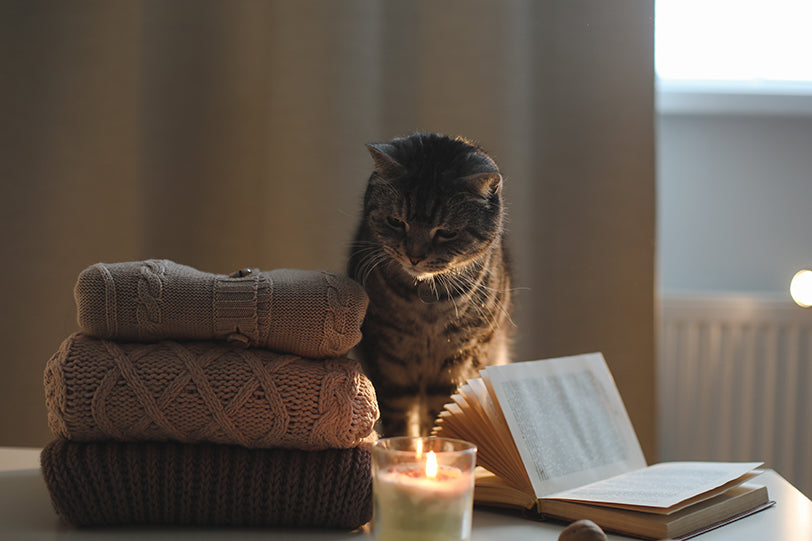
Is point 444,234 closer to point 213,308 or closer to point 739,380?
point 213,308

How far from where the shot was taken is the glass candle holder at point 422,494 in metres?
0.53

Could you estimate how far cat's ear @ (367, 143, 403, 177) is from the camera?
840 millimetres

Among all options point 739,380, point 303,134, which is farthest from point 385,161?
point 739,380

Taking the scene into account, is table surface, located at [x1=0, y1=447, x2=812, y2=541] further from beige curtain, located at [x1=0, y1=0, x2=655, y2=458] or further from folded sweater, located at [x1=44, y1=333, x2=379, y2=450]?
beige curtain, located at [x1=0, y1=0, x2=655, y2=458]

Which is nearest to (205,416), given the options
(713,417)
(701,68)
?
(713,417)

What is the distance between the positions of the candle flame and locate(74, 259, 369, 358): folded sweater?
0.54ft

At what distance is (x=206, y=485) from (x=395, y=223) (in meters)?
0.40

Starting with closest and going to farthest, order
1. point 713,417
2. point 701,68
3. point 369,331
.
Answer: point 369,331, point 713,417, point 701,68

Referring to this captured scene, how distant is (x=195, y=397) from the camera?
614 mm

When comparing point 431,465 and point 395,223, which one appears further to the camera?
point 395,223

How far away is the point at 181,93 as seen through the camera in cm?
149

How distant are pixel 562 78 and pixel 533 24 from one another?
14 cm

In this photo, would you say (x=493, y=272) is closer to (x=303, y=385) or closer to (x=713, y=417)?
(x=303, y=385)

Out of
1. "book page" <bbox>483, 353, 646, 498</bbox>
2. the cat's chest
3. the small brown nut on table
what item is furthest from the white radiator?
the small brown nut on table
